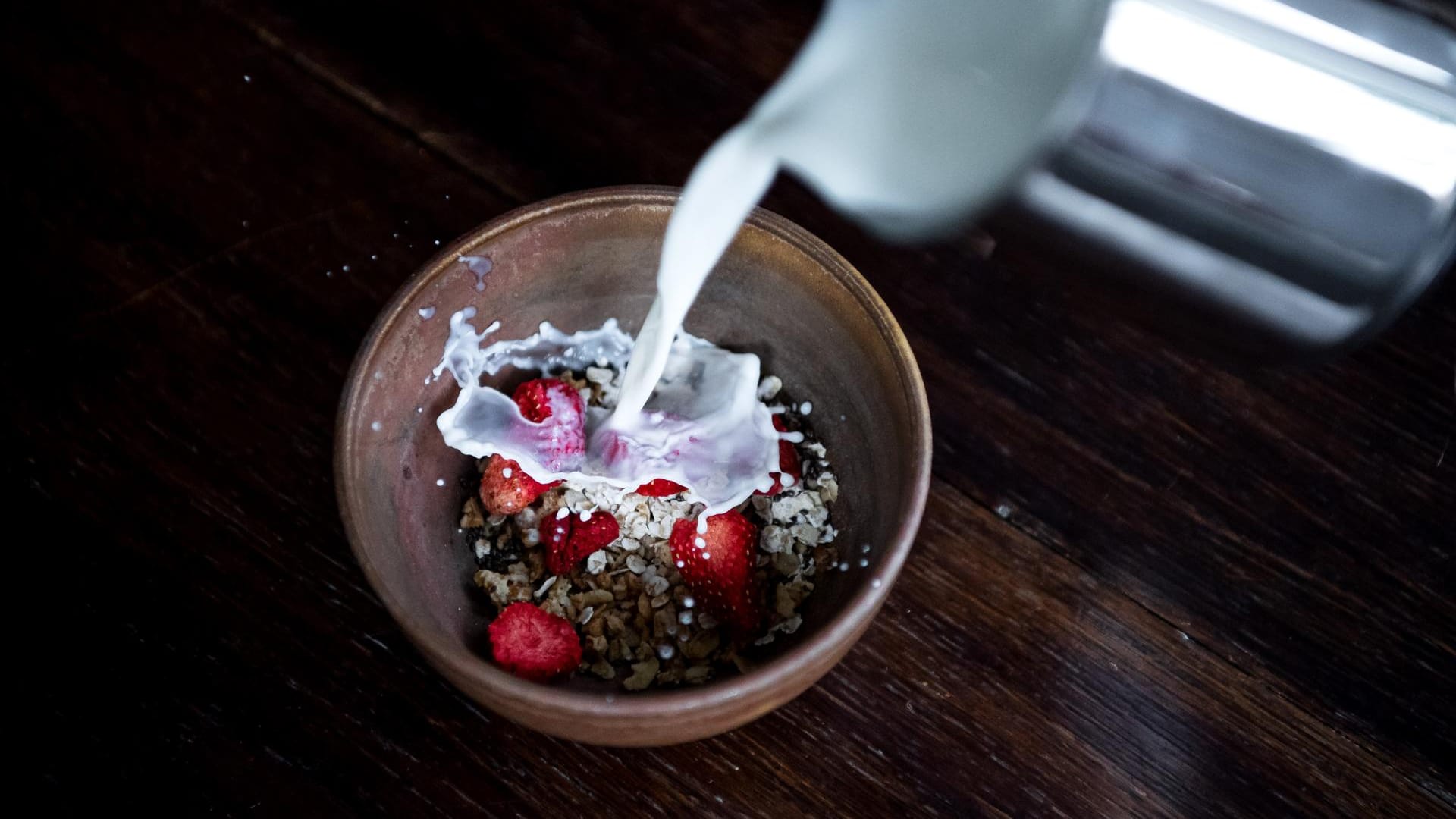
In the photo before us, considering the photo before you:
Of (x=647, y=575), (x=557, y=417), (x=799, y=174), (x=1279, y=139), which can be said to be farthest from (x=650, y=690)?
(x=1279, y=139)

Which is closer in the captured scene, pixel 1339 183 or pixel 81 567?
pixel 1339 183

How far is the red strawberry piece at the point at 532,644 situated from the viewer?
62cm

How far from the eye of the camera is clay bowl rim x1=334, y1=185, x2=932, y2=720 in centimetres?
52

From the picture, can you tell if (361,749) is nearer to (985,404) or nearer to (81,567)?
(81,567)

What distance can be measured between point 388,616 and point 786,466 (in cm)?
27

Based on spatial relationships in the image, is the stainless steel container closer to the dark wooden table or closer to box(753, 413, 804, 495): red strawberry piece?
the dark wooden table

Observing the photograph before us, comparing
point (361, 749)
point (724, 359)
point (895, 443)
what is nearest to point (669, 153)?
point (724, 359)

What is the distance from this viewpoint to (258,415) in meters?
0.75

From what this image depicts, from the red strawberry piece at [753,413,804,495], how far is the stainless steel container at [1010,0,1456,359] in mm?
275

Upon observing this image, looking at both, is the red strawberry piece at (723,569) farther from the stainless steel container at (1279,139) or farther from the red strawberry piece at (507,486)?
the stainless steel container at (1279,139)

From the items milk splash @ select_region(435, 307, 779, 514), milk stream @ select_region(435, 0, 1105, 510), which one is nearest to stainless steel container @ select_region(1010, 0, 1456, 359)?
milk stream @ select_region(435, 0, 1105, 510)

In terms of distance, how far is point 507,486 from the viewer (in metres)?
0.68

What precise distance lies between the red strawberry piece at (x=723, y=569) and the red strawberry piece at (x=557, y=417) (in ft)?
0.29

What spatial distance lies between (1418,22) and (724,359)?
0.41 m
